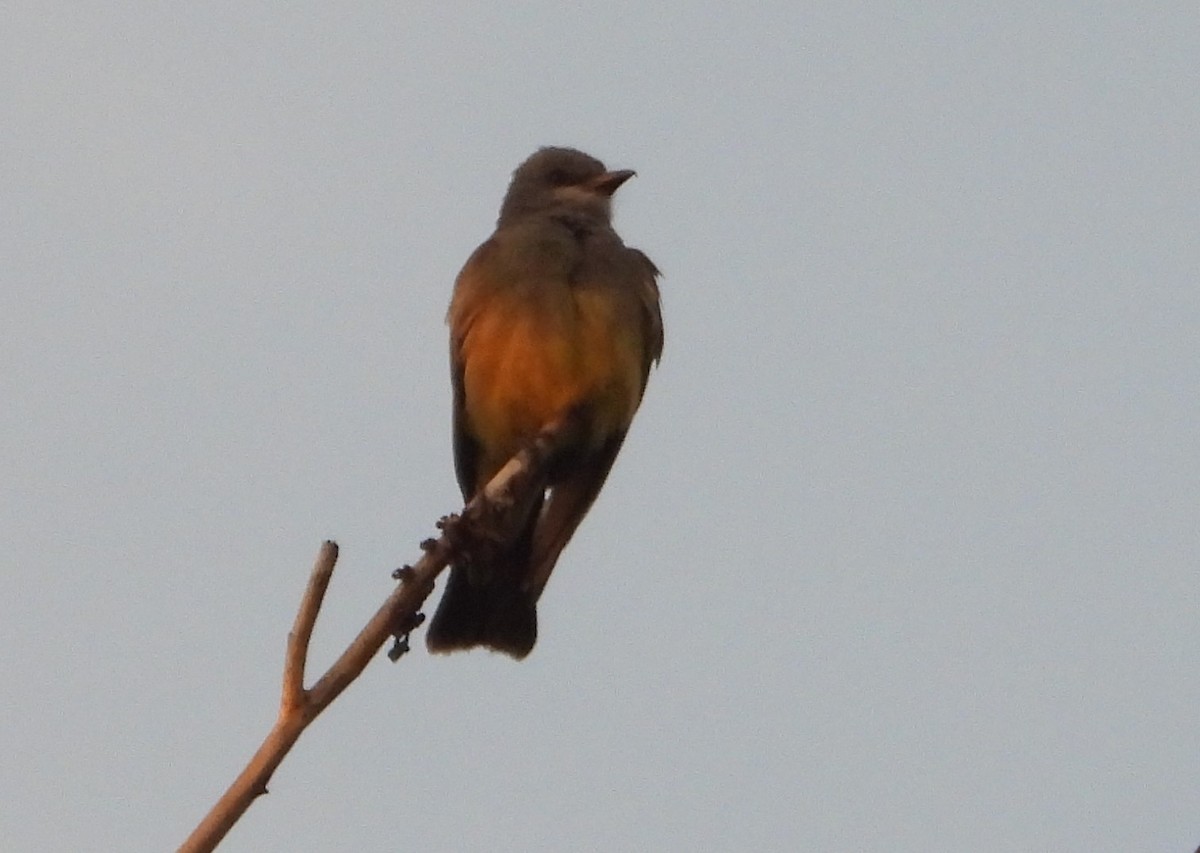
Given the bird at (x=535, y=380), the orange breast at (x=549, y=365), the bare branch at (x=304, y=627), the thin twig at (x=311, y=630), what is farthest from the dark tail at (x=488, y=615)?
the bare branch at (x=304, y=627)

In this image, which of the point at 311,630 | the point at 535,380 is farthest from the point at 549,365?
the point at 311,630

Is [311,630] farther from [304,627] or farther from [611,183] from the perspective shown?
[611,183]

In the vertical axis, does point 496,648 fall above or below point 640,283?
below

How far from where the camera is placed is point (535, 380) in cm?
840

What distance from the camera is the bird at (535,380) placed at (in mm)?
8156

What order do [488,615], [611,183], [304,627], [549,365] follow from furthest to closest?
[611,183] < [549,365] < [488,615] < [304,627]

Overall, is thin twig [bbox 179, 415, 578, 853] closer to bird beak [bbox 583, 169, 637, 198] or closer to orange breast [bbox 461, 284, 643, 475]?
orange breast [bbox 461, 284, 643, 475]

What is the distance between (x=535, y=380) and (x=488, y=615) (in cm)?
107

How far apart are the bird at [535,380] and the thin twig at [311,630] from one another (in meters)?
1.46

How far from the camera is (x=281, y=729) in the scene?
406 centimetres

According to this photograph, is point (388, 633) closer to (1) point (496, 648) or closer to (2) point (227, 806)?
(2) point (227, 806)

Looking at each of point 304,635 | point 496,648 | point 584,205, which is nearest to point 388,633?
point 304,635

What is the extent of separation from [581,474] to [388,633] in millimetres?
4025

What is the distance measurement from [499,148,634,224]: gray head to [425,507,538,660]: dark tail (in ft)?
8.09
